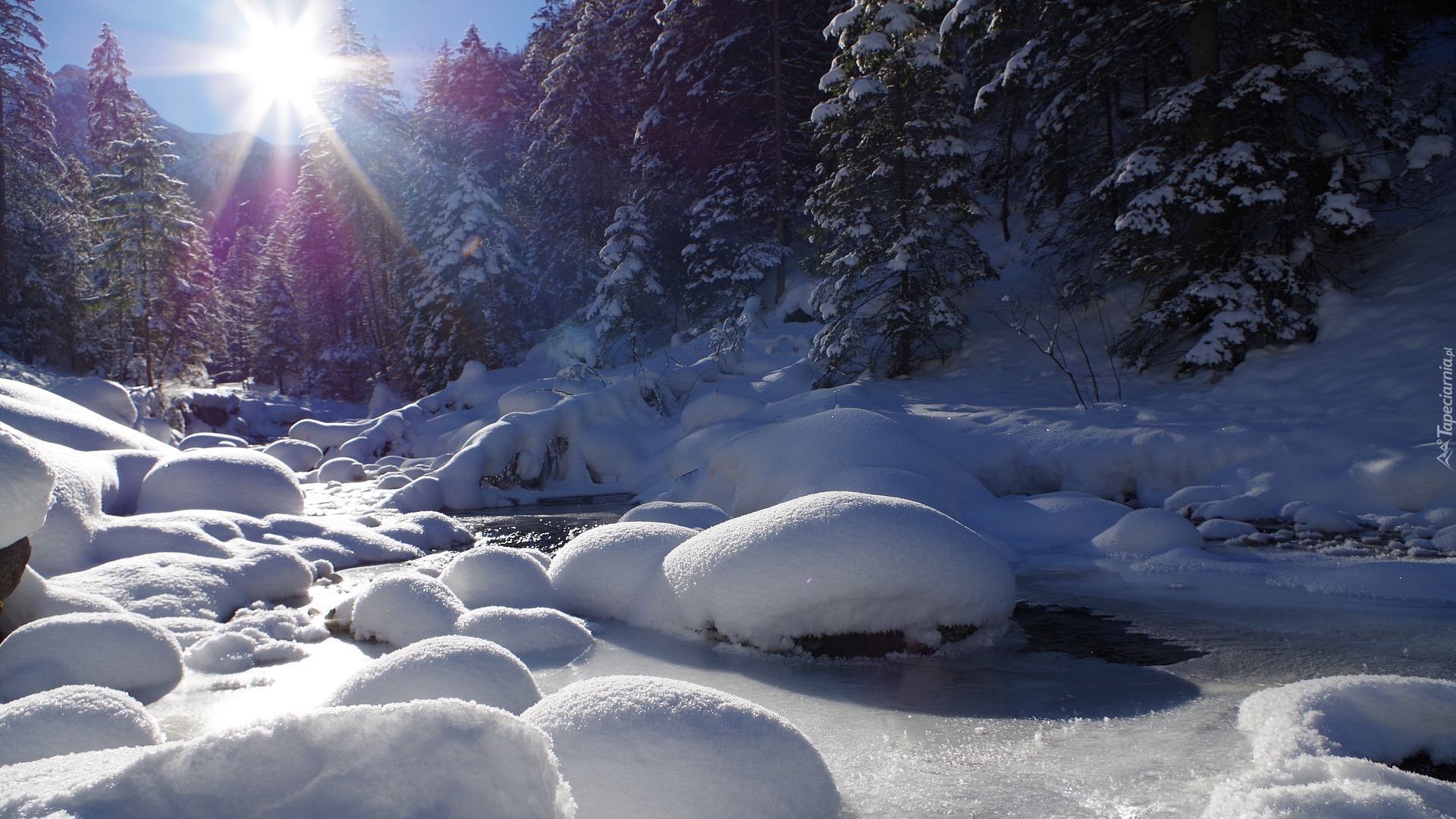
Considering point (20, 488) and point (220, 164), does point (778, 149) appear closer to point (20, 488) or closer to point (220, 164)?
point (20, 488)

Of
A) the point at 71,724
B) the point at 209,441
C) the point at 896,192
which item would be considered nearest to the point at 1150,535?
the point at 71,724

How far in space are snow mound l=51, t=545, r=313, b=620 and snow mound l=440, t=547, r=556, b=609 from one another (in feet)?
4.24

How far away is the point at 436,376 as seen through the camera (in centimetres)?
2641

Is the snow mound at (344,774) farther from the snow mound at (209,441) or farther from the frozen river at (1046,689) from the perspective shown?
the snow mound at (209,441)

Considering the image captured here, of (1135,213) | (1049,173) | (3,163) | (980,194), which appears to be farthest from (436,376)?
(1135,213)

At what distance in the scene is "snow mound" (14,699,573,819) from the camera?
1.44 meters

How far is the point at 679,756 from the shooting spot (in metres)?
2.54

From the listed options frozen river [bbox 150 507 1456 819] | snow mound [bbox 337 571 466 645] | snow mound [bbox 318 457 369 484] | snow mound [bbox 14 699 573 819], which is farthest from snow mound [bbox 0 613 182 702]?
snow mound [bbox 318 457 369 484]

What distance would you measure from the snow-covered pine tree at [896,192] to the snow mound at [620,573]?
8640mm

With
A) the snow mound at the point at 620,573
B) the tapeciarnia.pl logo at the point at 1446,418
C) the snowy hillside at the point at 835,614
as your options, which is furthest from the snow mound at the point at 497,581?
the tapeciarnia.pl logo at the point at 1446,418

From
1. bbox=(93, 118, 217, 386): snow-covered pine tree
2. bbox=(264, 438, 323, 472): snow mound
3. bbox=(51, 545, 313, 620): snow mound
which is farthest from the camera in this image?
bbox=(93, 118, 217, 386): snow-covered pine tree

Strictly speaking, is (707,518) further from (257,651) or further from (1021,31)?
(1021,31)

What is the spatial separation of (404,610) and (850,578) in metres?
2.75

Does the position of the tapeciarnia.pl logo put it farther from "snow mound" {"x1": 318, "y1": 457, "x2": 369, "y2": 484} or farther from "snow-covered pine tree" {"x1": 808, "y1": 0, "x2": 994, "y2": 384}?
"snow mound" {"x1": 318, "y1": 457, "x2": 369, "y2": 484}
